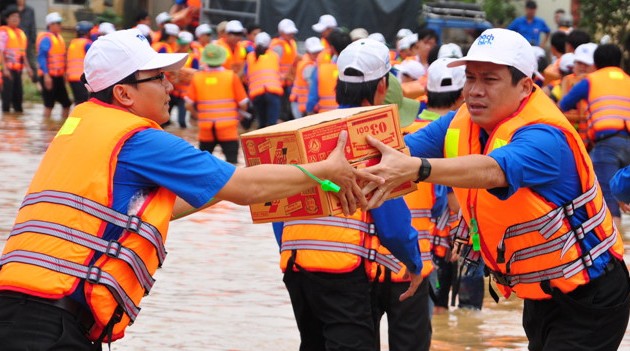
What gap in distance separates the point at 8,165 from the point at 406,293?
39.6 ft

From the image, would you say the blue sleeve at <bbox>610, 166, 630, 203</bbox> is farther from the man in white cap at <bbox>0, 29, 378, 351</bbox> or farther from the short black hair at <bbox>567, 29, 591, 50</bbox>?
the short black hair at <bbox>567, 29, 591, 50</bbox>

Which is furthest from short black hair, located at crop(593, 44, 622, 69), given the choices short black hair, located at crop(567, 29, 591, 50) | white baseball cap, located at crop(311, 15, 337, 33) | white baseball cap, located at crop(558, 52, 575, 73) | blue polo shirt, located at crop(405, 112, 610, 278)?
white baseball cap, located at crop(311, 15, 337, 33)

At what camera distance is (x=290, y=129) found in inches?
203

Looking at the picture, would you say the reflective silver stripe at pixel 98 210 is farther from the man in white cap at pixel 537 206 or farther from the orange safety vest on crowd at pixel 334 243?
the orange safety vest on crowd at pixel 334 243

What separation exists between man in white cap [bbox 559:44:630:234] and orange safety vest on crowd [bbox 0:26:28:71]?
14985 mm

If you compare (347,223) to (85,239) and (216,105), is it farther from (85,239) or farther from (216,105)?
(216,105)

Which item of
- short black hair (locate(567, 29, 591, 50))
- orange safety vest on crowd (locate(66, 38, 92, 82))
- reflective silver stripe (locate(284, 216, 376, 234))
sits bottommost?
orange safety vest on crowd (locate(66, 38, 92, 82))

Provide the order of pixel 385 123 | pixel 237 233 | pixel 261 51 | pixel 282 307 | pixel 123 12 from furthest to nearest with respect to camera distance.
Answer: pixel 123 12 → pixel 261 51 → pixel 237 233 → pixel 282 307 → pixel 385 123

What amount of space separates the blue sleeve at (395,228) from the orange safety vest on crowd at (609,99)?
728cm

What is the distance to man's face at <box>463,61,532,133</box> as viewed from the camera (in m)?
5.42

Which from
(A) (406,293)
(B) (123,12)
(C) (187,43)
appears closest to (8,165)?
(C) (187,43)

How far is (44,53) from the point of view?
24906mm

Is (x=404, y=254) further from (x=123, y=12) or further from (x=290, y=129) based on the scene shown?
(x=123, y=12)


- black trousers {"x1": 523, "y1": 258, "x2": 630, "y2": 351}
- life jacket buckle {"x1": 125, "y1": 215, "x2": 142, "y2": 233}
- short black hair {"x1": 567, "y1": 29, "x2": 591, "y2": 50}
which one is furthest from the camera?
short black hair {"x1": 567, "y1": 29, "x2": 591, "y2": 50}
